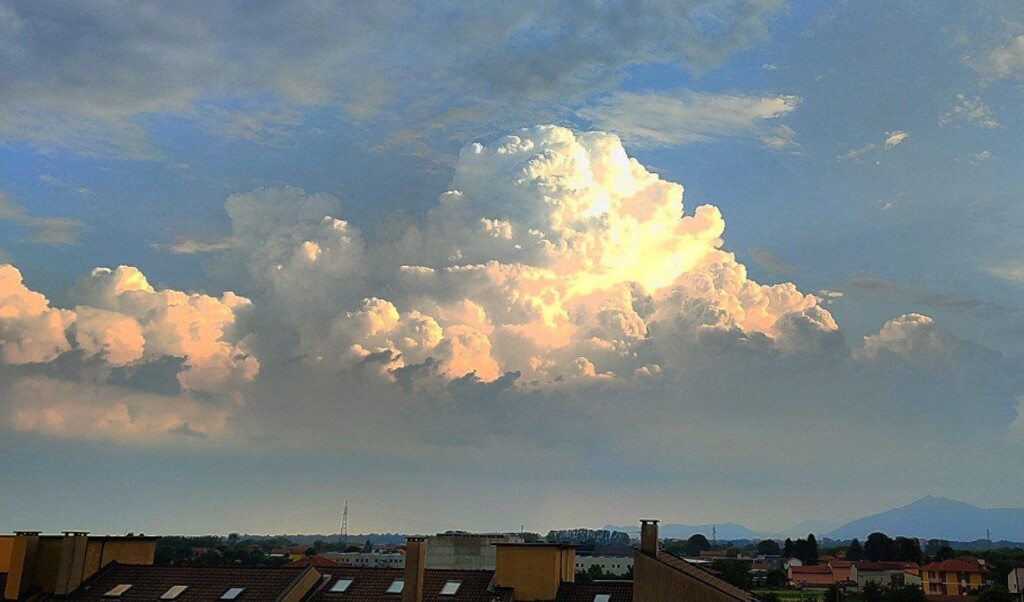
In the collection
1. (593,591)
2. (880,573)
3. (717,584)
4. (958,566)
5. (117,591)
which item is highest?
(958,566)

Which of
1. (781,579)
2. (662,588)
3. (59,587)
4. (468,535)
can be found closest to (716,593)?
(662,588)

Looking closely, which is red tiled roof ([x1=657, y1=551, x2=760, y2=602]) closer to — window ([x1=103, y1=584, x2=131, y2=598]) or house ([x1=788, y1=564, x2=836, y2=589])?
window ([x1=103, y1=584, x2=131, y2=598])

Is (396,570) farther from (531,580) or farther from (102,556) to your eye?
(102,556)

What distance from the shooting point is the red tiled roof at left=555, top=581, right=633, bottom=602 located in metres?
41.5

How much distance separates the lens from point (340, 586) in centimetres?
4553

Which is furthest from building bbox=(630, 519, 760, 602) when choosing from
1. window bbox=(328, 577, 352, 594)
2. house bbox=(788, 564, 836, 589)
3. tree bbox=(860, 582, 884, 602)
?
house bbox=(788, 564, 836, 589)

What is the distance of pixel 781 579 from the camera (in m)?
192

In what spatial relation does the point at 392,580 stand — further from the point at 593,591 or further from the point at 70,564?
the point at 70,564

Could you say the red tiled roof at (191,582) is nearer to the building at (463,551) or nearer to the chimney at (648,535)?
the chimney at (648,535)

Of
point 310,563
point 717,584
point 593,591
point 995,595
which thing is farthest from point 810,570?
point 717,584

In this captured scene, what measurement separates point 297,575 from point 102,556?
1099cm

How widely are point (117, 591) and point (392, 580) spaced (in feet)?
43.5

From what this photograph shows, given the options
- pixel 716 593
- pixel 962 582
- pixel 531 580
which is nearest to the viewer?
pixel 716 593

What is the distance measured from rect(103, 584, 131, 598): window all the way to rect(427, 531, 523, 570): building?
49.9 metres
